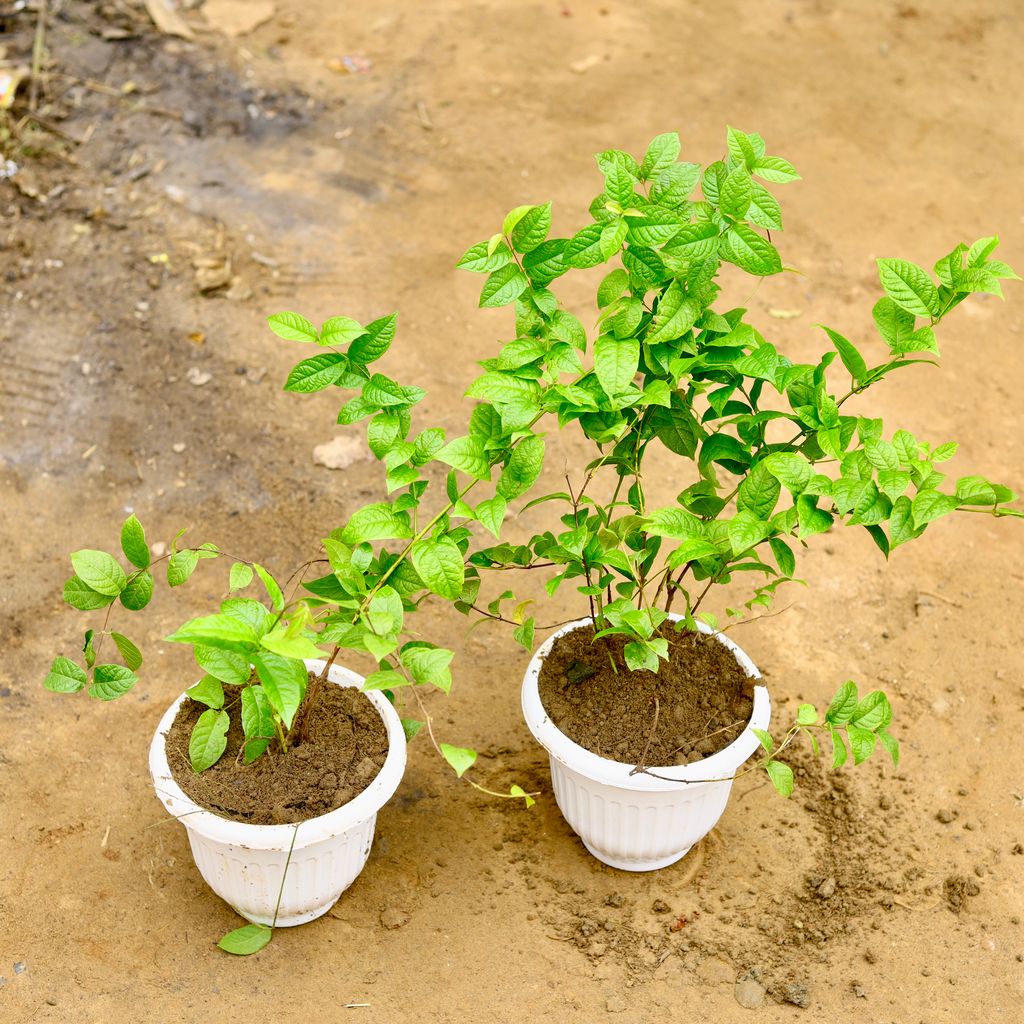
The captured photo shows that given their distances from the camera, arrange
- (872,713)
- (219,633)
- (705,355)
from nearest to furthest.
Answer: (219,633) → (705,355) → (872,713)

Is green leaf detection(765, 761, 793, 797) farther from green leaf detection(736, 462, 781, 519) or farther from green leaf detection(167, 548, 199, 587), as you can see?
green leaf detection(167, 548, 199, 587)

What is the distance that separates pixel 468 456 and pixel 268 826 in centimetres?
87

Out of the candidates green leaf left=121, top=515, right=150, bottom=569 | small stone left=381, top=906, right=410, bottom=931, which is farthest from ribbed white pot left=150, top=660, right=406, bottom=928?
green leaf left=121, top=515, right=150, bottom=569

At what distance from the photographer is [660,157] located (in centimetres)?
228

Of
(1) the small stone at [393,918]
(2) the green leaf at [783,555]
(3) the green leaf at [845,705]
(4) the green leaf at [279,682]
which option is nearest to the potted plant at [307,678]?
(4) the green leaf at [279,682]

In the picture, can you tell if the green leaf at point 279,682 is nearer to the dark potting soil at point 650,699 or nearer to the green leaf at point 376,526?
the green leaf at point 376,526

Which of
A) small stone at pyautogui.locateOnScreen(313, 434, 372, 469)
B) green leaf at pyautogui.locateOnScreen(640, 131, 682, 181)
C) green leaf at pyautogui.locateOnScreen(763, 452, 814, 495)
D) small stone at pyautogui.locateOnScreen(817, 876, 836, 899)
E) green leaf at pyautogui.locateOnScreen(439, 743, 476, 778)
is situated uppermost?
green leaf at pyautogui.locateOnScreen(640, 131, 682, 181)

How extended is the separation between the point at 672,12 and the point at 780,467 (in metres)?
5.08

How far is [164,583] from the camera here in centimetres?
368

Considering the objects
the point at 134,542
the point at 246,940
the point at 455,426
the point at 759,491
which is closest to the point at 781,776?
the point at 759,491

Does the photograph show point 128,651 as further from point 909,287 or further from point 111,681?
point 909,287

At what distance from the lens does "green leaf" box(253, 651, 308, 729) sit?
81.6 inches

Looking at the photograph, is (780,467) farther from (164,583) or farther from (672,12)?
(672,12)

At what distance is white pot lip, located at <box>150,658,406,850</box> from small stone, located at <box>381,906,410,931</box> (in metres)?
0.38
